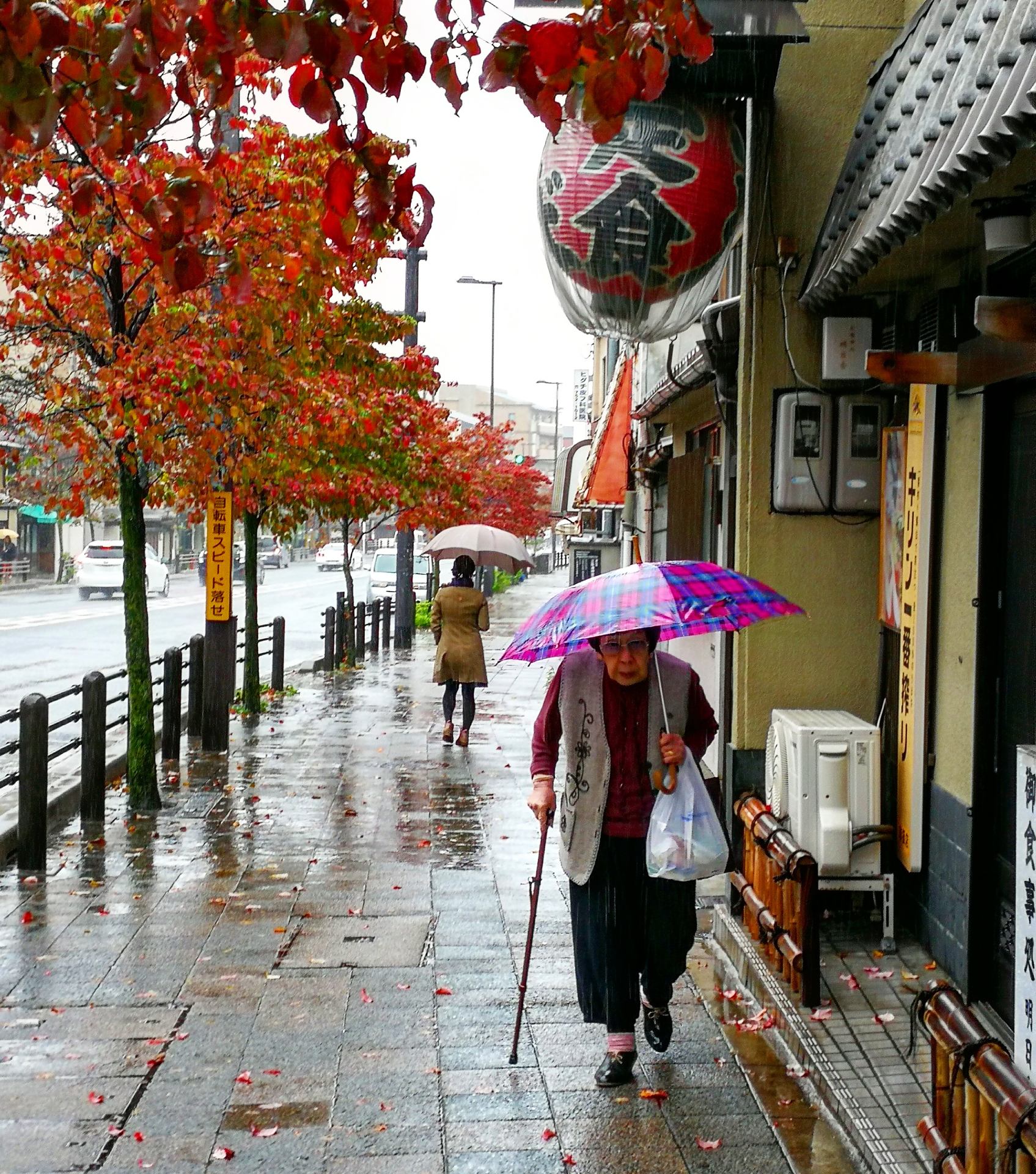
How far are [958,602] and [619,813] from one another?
1.96m

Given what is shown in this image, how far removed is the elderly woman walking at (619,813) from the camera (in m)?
5.31

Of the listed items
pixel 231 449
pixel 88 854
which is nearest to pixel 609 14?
pixel 88 854

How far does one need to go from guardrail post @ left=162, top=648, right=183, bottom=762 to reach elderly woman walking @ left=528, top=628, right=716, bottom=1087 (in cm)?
743

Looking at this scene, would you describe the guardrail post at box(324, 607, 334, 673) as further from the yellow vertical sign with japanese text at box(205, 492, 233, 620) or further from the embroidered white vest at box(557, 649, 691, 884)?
the embroidered white vest at box(557, 649, 691, 884)

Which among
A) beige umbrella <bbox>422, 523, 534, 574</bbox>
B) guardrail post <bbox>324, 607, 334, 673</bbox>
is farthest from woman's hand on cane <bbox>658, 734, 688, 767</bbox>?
guardrail post <bbox>324, 607, 334, 673</bbox>

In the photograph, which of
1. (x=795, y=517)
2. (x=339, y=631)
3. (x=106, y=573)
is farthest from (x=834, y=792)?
(x=106, y=573)

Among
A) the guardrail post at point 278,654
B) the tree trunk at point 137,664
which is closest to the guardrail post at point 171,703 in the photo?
the tree trunk at point 137,664

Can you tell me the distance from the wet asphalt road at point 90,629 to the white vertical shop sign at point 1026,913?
11960 millimetres

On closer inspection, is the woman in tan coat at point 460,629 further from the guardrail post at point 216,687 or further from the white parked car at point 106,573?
the white parked car at point 106,573

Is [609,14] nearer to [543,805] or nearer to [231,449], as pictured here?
[543,805]

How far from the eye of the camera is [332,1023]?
19.3ft

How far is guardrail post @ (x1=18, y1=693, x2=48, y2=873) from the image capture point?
8.39 metres

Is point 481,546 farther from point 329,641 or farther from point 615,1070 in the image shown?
point 615,1070

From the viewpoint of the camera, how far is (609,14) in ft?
13.0
